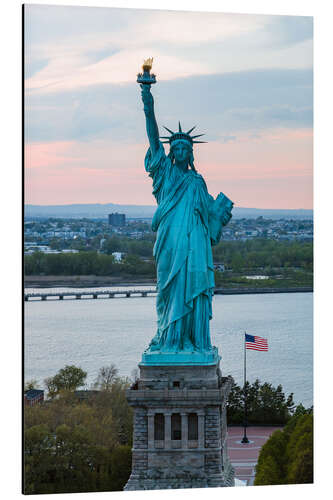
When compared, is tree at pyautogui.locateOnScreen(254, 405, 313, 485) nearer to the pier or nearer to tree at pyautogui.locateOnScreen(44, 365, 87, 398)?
tree at pyautogui.locateOnScreen(44, 365, 87, 398)

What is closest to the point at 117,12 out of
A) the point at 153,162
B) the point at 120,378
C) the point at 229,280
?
the point at 153,162

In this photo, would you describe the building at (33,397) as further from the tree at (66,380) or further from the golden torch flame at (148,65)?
the golden torch flame at (148,65)

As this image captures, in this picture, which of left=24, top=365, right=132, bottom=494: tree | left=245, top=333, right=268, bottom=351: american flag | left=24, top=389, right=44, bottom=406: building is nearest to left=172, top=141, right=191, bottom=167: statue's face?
left=24, top=365, right=132, bottom=494: tree

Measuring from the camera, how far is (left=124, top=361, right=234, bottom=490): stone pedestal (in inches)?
532

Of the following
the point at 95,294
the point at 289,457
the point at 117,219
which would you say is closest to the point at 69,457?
the point at 289,457

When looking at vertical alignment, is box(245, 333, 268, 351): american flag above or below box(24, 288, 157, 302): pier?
below

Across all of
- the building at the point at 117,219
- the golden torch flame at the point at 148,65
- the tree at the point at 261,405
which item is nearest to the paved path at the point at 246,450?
the tree at the point at 261,405

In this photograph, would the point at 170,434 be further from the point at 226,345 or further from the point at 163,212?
the point at 226,345

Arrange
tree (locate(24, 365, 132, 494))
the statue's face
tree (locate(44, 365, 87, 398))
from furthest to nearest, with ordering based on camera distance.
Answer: tree (locate(44, 365, 87, 398)), tree (locate(24, 365, 132, 494)), the statue's face

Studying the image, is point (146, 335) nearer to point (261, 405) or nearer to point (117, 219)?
point (117, 219)

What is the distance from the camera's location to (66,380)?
2392cm

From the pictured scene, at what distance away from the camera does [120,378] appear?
82.2 feet

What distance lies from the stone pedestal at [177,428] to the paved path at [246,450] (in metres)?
1.92

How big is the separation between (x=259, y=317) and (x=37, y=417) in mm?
13140
